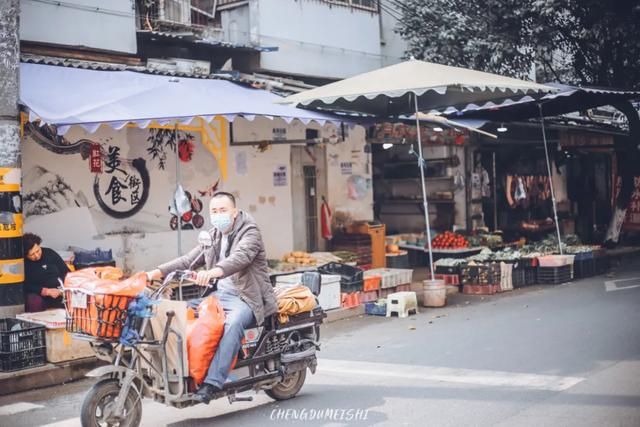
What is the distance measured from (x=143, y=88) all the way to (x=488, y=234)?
10621mm

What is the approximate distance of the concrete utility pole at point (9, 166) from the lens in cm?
895

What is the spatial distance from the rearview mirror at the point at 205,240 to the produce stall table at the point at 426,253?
36.6 feet

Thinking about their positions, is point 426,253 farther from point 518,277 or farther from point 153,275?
point 153,275

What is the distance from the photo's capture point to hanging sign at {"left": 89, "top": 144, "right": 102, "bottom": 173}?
1180cm

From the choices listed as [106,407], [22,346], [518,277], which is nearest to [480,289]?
[518,277]

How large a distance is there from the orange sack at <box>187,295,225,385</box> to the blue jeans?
0.14 feet

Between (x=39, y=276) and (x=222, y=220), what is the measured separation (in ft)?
13.6

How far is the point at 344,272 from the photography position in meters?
12.7

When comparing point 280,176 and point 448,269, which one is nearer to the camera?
point 448,269

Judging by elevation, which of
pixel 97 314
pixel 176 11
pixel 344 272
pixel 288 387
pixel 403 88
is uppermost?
pixel 176 11

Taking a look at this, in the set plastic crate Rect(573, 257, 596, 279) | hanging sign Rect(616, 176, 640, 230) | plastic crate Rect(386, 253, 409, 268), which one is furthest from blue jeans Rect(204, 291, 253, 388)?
hanging sign Rect(616, 176, 640, 230)

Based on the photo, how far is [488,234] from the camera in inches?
749

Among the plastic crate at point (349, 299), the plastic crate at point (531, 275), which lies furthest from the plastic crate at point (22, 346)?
the plastic crate at point (531, 275)

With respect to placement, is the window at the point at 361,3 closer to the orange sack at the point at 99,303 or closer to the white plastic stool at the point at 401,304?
the white plastic stool at the point at 401,304
